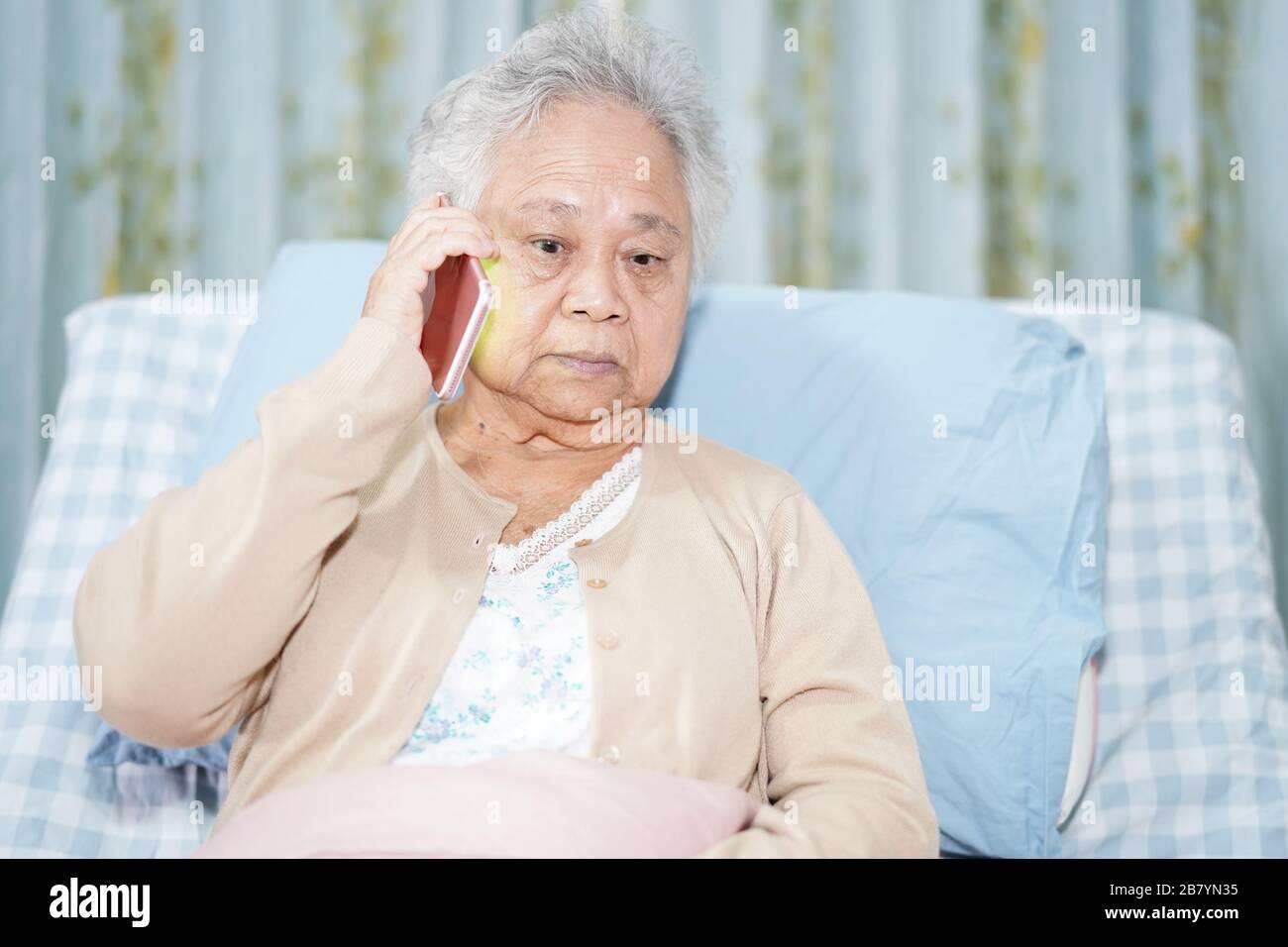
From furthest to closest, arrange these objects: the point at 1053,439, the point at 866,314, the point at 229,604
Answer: the point at 866,314 → the point at 1053,439 → the point at 229,604

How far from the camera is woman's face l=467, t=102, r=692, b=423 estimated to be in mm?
1329

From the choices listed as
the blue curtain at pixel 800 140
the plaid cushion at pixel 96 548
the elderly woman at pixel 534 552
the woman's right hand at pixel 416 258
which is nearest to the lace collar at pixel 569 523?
the elderly woman at pixel 534 552

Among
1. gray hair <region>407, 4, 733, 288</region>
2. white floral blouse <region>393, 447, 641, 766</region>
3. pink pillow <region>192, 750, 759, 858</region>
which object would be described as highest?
gray hair <region>407, 4, 733, 288</region>

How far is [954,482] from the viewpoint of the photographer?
163 centimetres

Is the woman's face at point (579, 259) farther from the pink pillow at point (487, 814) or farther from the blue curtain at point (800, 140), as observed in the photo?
the blue curtain at point (800, 140)

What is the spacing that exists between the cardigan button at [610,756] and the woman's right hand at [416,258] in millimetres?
439

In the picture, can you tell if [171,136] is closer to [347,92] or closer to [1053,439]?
[347,92]

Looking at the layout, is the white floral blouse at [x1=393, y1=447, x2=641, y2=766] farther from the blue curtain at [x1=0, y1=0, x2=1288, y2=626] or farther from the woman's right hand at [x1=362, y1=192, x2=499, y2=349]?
the blue curtain at [x1=0, y1=0, x2=1288, y2=626]

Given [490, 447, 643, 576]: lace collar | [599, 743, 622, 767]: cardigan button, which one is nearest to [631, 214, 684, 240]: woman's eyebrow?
[490, 447, 643, 576]: lace collar

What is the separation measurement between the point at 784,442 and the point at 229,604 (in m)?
0.82

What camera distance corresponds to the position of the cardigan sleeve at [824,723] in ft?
3.73

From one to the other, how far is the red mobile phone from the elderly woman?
0.08ft
